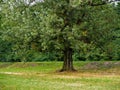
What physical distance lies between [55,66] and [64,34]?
→ 13359 millimetres

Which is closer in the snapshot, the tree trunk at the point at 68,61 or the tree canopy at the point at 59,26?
the tree canopy at the point at 59,26

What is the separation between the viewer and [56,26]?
106ft

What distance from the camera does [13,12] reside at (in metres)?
33.7

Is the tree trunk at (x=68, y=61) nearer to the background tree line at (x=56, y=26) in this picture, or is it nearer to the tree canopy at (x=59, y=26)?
the tree canopy at (x=59, y=26)

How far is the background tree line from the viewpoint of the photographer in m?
32.0

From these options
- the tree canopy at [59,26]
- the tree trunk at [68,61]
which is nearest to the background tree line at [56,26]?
the tree canopy at [59,26]

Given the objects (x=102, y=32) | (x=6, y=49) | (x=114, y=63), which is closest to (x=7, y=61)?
(x=6, y=49)

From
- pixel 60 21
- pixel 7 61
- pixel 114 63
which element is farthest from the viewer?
pixel 7 61

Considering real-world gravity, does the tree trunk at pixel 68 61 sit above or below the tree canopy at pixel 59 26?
below

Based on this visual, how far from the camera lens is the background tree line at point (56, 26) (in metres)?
32.0

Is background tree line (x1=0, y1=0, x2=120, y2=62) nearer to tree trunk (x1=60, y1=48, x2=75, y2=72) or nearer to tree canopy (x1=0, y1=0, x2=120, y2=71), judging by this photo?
tree canopy (x1=0, y1=0, x2=120, y2=71)

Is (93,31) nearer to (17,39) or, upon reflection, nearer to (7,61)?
(17,39)

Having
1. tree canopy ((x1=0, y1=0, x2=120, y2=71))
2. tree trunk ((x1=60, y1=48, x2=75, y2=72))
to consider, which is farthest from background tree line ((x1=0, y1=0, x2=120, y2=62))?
tree trunk ((x1=60, y1=48, x2=75, y2=72))

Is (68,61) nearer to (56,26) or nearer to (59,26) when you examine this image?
(59,26)
